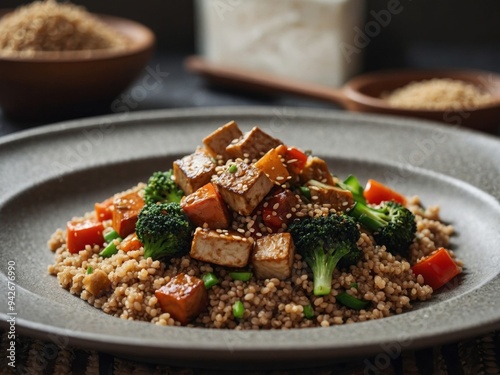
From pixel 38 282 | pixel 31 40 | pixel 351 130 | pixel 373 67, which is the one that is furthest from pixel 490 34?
pixel 38 282

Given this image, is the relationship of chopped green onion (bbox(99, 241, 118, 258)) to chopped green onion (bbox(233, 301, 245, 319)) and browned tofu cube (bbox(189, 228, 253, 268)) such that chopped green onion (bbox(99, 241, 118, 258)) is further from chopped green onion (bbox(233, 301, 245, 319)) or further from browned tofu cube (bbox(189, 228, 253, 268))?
chopped green onion (bbox(233, 301, 245, 319))

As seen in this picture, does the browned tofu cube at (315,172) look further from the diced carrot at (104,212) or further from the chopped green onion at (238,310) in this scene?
the diced carrot at (104,212)

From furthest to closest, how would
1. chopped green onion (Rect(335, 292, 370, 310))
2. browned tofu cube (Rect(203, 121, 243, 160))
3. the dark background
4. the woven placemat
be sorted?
the dark background → browned tofu cube (Rect(203, 121, 243, 160)) → chopped green onion (Rect(335, 292, 370, 310)) → the woven placemat

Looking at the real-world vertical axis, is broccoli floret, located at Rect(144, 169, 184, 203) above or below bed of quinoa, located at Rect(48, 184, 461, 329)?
above

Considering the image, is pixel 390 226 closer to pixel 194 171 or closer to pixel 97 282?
pixel 194 171

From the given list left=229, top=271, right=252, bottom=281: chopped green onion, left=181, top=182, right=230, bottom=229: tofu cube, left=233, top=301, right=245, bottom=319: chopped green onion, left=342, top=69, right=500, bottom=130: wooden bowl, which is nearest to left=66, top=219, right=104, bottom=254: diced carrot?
left=181, top=182, right=230, bottom=229: tofu cube

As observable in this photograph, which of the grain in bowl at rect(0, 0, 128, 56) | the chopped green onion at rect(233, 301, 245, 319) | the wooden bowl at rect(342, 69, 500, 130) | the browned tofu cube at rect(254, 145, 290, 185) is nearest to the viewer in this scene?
the chopped green onion at rect(233, 301, 245, 319)

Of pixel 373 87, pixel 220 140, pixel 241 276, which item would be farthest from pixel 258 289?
pixel 373 87
